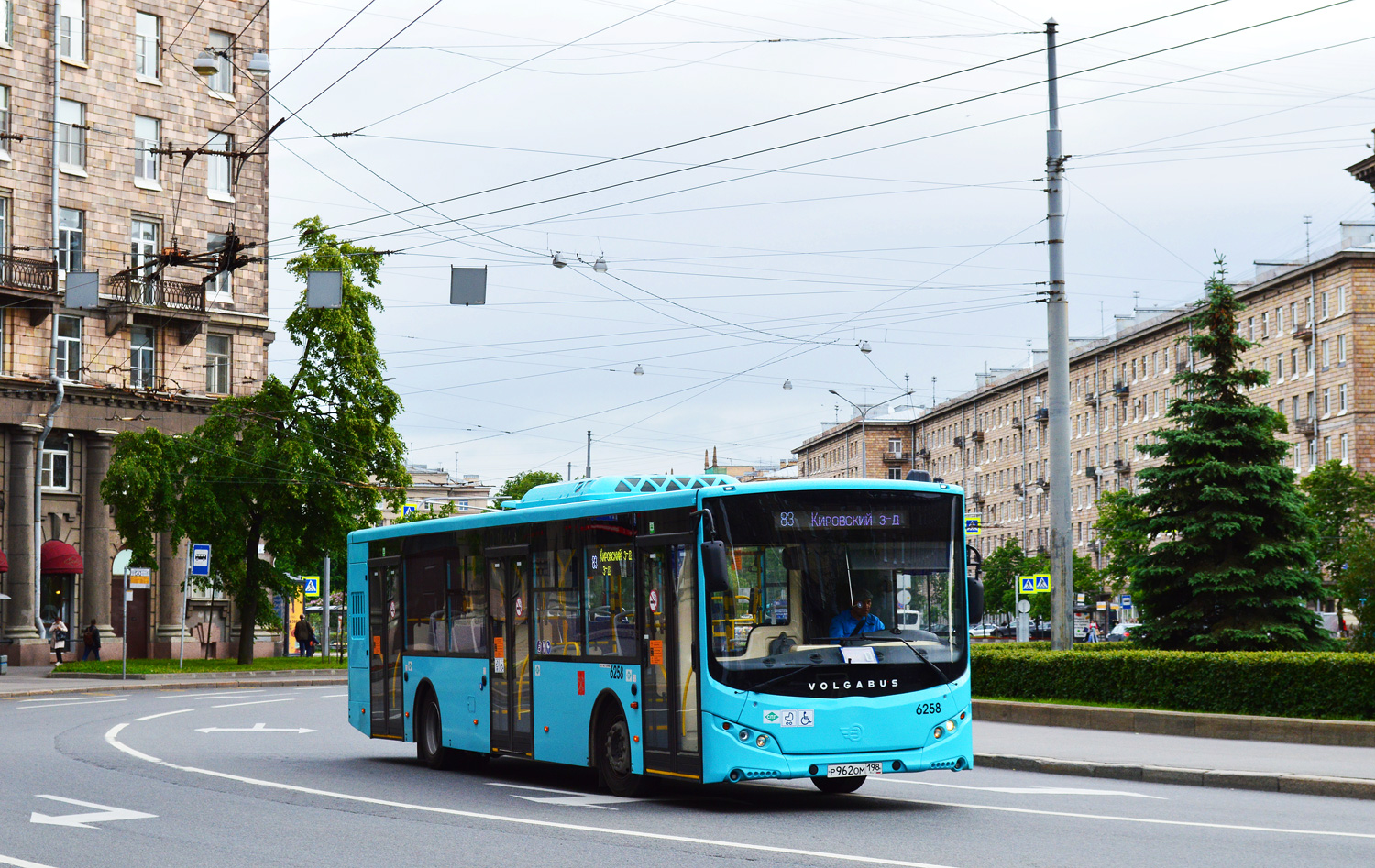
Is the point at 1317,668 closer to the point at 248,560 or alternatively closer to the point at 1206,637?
the point at 1206,637

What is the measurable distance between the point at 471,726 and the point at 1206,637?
43.5 feet

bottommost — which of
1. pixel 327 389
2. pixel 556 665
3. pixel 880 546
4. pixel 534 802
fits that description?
pixel 534 802

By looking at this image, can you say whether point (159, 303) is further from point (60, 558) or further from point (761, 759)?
point (761, 759)

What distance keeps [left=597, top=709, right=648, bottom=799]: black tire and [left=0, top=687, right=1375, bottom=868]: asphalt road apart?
0.17 meters

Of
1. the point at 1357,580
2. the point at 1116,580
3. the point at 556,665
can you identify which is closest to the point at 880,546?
the point at 556,665

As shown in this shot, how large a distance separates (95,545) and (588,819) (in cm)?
4249

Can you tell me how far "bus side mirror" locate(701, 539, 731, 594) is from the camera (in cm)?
1305

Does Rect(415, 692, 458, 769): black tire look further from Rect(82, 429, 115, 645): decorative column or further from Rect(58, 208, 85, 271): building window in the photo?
Rect(58, 208, 85, 271): building window

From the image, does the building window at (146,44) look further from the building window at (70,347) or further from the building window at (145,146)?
the building window at (70,347)

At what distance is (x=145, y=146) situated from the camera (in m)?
53.4

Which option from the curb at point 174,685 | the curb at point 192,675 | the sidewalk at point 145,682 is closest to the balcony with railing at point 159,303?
the sidewalk at point 145,682

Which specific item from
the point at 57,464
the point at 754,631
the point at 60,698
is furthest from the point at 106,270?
the point at 754,631

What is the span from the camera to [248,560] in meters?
48.8

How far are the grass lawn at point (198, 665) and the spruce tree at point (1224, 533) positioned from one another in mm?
26891
